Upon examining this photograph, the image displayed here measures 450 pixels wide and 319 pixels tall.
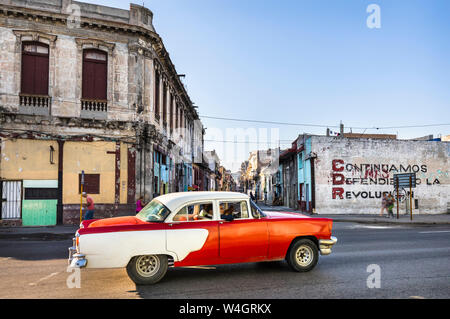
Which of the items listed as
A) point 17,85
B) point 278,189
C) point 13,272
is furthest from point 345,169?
point 13,272

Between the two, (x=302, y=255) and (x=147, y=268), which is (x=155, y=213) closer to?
(x=147, y=268)

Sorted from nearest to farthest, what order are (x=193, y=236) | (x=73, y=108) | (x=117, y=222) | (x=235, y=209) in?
(x=193, y=236)
(x=117, y=222)
(x=235, y=209)
(x=73, y=108)

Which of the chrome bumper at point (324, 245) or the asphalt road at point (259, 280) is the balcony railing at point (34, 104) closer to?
the asphalt road at point (259, 280)

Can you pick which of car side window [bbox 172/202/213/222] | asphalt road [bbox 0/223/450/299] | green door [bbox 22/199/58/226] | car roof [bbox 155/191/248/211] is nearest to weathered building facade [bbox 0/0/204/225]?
green door [bbox 22/199/58/226]

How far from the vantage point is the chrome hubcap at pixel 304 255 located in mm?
6648

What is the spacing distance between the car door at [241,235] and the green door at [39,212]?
1355cm

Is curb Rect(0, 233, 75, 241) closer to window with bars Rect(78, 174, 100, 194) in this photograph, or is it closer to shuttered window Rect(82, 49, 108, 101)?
window with bars Rect(78, 174, 100, 194)

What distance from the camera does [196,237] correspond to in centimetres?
602

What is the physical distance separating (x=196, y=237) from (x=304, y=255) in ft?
7.35

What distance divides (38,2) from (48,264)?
1495 cm

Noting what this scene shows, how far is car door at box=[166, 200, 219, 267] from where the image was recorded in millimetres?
5910

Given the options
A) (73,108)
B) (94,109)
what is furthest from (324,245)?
(73,108)

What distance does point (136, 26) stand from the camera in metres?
18.2

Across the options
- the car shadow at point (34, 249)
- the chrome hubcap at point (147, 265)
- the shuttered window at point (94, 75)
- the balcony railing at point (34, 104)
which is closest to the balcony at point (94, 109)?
the shuttered window at point (94, 75)
